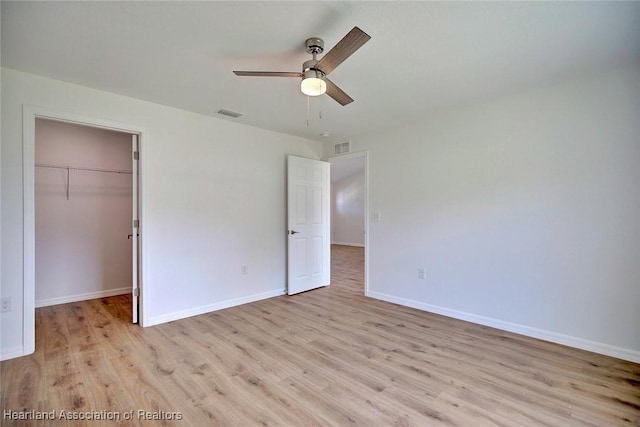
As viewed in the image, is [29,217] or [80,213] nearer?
[29,217]

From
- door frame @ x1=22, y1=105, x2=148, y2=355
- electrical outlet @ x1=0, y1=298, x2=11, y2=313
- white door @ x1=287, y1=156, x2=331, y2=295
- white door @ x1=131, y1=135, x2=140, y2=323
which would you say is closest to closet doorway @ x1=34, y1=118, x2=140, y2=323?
white door @ x1=131, y1=135, x2=140, y2=323

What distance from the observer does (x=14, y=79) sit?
97.6 inches

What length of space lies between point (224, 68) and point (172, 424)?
249cm

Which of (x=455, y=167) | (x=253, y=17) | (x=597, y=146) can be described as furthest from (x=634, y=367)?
(x=253, y=17)

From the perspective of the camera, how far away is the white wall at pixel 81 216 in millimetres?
3883

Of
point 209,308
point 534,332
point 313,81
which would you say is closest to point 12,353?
point 209,308

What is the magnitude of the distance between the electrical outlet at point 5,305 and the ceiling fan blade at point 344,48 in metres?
3.11

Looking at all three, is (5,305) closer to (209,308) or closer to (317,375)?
(209,308)

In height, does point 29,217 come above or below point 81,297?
above

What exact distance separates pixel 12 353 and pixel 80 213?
2193mm

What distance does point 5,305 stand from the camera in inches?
96.9

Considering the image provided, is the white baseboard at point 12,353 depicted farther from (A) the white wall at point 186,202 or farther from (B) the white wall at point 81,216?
(B) the white wall at point 81,216

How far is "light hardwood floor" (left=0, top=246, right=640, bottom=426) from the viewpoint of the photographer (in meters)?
1.82

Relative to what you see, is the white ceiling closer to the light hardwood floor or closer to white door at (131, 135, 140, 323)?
white door at (131, 135, 140, 323)
